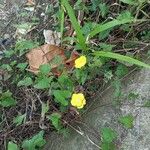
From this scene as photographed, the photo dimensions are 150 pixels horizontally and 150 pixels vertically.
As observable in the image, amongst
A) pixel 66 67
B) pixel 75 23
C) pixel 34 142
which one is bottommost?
pixel 34 142

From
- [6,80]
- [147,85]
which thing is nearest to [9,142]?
[6,80]

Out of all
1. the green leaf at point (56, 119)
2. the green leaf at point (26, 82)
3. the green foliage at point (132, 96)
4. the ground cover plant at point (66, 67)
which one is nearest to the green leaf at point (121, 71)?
the ground cover plant at point (66, 67)

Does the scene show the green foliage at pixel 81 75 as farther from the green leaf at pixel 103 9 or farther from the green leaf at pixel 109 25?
the green leaf at pixel 103 9

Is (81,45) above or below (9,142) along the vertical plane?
above

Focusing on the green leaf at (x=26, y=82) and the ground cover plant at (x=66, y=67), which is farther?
the green leaf at (x=26, y=82)

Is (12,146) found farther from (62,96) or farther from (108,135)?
(108,135)

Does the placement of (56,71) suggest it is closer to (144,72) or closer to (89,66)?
(89,66)

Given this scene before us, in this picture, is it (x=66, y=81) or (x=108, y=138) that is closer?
(x=108, y=138)

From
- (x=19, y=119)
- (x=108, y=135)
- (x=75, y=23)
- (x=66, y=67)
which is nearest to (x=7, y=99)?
(x=19, y=119)
